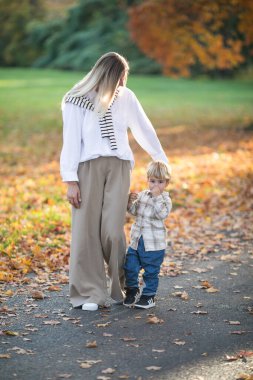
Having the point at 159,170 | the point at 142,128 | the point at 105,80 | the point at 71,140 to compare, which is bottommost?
the point at 159,170

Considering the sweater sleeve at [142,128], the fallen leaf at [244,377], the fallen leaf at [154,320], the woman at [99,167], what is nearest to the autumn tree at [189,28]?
the sweater sleeve at [142,128]

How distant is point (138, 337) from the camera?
4.95 metres

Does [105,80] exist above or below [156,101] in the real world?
below

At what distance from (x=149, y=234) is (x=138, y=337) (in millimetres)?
950

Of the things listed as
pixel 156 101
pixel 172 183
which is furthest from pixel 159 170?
pixel 156 101

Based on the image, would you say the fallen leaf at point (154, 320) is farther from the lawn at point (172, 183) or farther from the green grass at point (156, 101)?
the green grass at point (156, 101)

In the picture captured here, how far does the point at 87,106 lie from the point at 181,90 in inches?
1279

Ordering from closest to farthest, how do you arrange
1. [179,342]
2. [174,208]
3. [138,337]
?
[179,342] < [138,337] < [174,208]

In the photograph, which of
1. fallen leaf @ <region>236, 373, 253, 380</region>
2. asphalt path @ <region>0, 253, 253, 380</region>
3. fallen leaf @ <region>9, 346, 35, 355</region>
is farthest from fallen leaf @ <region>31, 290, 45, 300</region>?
fallen leaf @ <region>236, 373, 253, 380</region>

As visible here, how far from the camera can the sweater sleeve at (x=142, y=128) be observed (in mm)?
5629

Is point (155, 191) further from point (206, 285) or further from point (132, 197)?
point (206, 285)

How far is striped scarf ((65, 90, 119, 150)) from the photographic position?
17.7 feet

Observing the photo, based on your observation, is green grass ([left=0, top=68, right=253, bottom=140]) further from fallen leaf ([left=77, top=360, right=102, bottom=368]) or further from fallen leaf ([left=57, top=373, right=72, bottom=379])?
fallen leaf ([left=57, top=373, right=72, bottom=379])

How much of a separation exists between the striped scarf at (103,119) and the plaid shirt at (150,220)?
52cm
